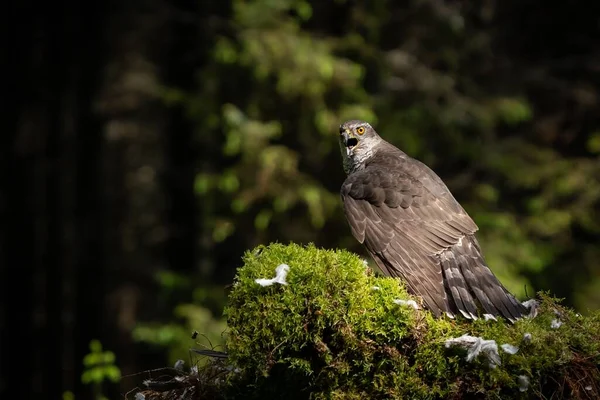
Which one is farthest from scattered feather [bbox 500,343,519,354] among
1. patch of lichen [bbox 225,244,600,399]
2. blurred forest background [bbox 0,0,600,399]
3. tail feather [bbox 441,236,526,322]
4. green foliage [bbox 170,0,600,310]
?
blurred forest background [bbox 0,0,600,399]

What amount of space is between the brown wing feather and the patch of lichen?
43cm

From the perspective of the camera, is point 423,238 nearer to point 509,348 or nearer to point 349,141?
point 509,348

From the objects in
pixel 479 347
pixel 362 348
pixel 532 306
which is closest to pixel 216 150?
pixel 532 306

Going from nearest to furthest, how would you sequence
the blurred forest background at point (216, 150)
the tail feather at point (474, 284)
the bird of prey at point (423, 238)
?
the tail feather at point (474, 284)
the bird of prey at point (423, 238)
the blurred forest background at point (216, 150)

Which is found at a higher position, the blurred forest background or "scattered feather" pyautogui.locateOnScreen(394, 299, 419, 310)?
the blurred forest background

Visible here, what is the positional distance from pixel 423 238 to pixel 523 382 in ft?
5.07

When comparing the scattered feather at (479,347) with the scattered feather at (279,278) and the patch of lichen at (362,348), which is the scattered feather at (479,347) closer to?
the patch of lichen at (362,348)

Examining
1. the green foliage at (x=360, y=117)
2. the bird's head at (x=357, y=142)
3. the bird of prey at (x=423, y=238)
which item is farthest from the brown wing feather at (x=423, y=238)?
the green foliage at (x=360, y=117)

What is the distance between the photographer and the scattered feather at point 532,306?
147 inches

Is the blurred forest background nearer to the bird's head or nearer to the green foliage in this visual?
the green foliage

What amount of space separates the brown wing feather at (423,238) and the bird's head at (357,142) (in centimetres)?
63

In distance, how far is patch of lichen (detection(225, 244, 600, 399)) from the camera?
331cm

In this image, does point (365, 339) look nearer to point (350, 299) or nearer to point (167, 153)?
point (350, 299)

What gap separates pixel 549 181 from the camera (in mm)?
10414
